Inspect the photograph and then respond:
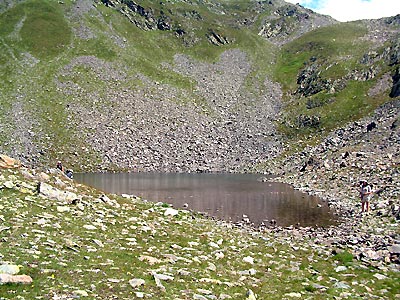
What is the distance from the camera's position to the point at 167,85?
111562 millimetres

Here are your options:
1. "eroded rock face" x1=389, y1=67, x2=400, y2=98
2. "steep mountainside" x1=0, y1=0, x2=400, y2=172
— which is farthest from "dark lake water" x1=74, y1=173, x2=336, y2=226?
"eroded rock face" x1=389, y1=67, x2=400, y2=98

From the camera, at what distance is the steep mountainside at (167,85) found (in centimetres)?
8131

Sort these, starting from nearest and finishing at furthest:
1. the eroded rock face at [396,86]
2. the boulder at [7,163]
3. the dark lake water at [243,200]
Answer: the boulder at [7,163] < the dark lake water at [243,200] < the eroded rock face at [396,86]

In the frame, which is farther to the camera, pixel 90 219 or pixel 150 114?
pixel 150 114

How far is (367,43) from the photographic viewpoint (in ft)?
440

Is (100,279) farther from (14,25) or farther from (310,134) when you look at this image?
(14,25)

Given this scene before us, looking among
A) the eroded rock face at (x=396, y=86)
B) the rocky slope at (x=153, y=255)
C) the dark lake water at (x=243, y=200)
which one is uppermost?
the eroded rock face at (x=396, y=86)

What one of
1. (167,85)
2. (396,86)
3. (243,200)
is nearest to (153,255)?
(243,200)

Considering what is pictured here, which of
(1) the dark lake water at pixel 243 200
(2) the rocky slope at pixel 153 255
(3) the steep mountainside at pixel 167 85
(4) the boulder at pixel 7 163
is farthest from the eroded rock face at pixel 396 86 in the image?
(4) the boulder at pixel 7 163

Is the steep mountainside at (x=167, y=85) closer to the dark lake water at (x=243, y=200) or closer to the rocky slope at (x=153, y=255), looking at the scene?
the dark lake water at (x=243, y=200)

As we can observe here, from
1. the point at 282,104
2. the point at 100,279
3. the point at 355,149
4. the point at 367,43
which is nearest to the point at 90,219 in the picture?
the point at 100,279

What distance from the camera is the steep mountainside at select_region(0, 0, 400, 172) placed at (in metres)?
81.3

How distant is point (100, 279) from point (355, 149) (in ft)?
198

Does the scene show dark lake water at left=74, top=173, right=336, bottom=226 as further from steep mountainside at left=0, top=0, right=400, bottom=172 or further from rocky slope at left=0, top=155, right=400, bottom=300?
steep mountainside at left=0, top=0, right=400, bottom=172
